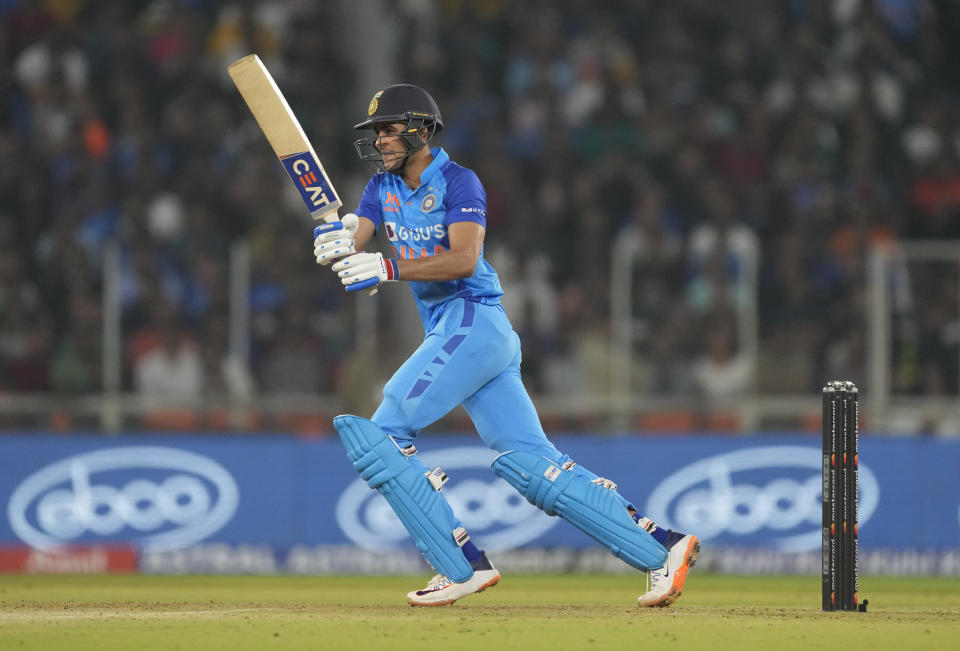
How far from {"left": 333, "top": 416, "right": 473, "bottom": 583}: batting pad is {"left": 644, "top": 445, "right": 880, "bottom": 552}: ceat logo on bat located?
4678 mm

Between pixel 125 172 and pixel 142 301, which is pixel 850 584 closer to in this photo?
pixel 142 301

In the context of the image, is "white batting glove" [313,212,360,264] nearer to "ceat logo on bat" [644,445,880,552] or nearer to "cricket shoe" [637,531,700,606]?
"cricket shoe" [637,531,700,606]

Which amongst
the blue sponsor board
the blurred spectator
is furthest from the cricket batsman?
the blurred spectator

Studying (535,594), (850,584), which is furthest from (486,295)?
(535,594)

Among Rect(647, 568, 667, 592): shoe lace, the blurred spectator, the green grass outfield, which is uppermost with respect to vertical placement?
the blurred spectator

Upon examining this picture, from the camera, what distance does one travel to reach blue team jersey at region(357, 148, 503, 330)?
6965mm

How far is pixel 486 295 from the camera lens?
7.05 m

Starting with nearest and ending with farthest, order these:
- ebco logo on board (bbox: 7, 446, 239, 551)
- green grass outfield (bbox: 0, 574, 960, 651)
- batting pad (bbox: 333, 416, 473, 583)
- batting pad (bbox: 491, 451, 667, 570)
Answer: green grass outfield (bbox: 0, 574, 960, 651) → batting pad (bbox: 333, 416, 473, 583) → batting pad (bbox: 491, 451, 667, 570) → ebco logo on board (bbox: 7, 446, 239, 551)

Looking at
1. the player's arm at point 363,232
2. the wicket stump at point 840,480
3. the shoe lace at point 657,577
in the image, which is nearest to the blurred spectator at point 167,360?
the player's arm at point 363,232

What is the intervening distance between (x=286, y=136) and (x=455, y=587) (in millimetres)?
2230

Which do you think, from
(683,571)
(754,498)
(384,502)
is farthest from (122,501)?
(683,571)

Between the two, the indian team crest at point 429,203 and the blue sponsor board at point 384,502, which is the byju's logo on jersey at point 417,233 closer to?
the indian team crest at point 429,203

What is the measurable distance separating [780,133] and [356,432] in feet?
30.2

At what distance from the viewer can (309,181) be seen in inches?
278
